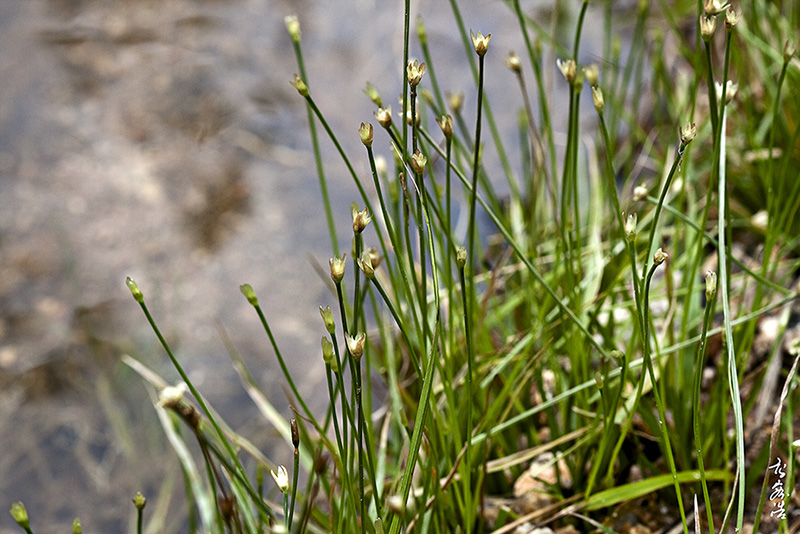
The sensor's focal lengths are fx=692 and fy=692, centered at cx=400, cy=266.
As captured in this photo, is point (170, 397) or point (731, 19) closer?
point (170, 397)

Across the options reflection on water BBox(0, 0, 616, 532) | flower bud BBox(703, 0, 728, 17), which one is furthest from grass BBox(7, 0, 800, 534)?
reflection on water BBox(0, 0, 616, 532)

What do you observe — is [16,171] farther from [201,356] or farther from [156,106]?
[201,356]

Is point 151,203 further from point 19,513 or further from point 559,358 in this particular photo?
point 19,513

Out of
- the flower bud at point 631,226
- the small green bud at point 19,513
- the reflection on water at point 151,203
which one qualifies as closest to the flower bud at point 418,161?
the flower bud at point 631,226

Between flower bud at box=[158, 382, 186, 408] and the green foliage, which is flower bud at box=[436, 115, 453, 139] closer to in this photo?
the green foliage

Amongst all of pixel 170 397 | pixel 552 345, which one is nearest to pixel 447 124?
pixel 170 397

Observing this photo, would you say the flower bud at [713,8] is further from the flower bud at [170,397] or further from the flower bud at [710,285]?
the flower bud at [170,397]

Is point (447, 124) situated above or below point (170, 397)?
above
